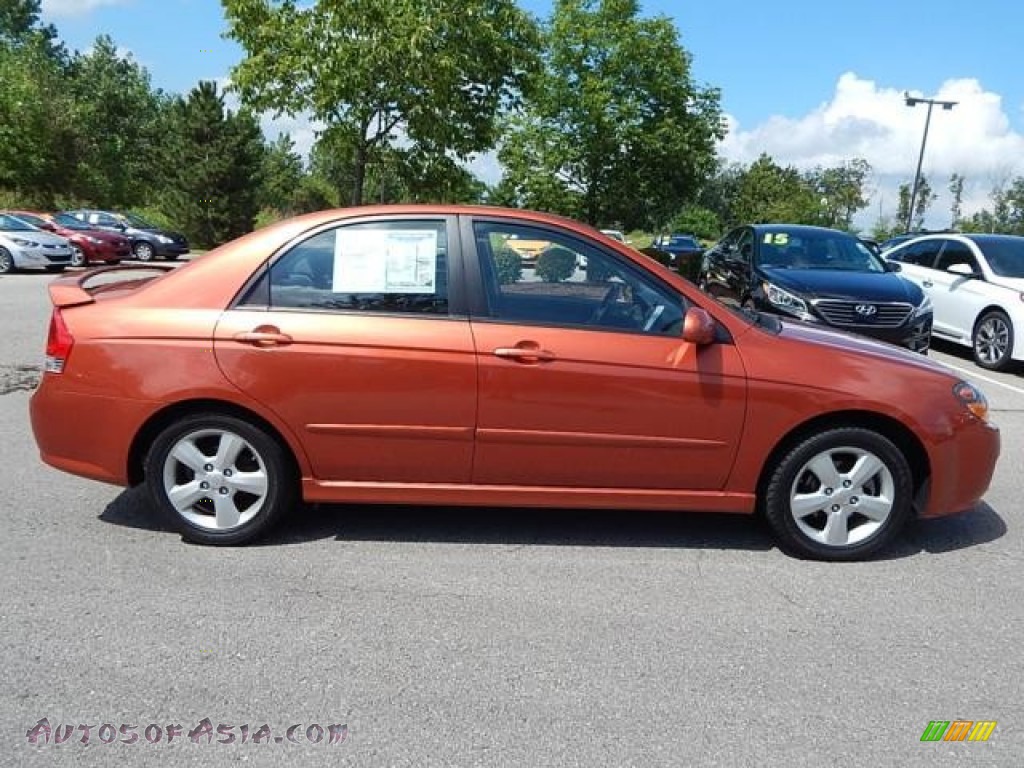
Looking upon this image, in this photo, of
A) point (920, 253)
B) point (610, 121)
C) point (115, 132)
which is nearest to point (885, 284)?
point (920, 253)

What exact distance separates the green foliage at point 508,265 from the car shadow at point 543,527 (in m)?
1.30

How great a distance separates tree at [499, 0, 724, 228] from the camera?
17.5 meters

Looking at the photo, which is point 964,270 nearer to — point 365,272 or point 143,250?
point 365,272

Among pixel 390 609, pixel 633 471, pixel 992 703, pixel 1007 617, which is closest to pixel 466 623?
pixel 390 609

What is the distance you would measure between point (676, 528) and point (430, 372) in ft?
5.37

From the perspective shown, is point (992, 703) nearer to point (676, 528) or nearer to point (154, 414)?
point (676, 528)

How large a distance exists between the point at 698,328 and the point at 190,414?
238 centimetres

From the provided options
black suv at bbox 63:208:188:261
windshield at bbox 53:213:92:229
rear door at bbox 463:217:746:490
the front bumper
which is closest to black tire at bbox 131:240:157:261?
black suv at bbox 63:208:188:261

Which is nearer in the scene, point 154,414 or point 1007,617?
point 1007,617

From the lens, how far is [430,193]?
14.3 metres

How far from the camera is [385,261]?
12.6 ft

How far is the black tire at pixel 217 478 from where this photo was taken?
3.79 m

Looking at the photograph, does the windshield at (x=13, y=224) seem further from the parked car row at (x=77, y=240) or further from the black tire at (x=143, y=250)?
the black tire at (x=143, y=250)

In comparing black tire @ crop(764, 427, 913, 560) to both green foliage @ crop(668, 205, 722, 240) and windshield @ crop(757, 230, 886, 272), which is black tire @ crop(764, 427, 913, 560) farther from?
green foliage @ crop(668, 205, 722, 240)
